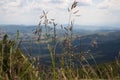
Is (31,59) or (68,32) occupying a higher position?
(68,32)

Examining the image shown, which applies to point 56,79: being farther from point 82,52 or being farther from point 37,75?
point 82,52

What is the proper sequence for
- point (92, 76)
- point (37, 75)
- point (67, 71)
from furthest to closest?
point (67, 71) → point (92, 76) → point (37, 75)

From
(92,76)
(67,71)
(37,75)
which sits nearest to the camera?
(37,75)

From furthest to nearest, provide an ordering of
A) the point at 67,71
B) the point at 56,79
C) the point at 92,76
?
1. the point at 67,71
2. the point at 92,76
3. the point at 56,79

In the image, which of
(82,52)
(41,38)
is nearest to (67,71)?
(82,52)

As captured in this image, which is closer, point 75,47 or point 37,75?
point 37,75

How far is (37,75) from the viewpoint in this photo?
333 cm

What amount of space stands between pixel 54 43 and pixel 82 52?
51cm

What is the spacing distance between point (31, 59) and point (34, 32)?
1.25 feet

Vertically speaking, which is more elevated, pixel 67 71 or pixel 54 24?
pixel 54 24

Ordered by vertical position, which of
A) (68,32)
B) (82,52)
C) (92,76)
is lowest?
(92,76)

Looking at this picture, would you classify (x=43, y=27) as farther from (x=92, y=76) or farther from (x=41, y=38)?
(x=92, y=76)

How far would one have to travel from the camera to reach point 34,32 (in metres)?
3.81

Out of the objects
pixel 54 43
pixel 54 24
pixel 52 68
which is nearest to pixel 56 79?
pixel 52 68
